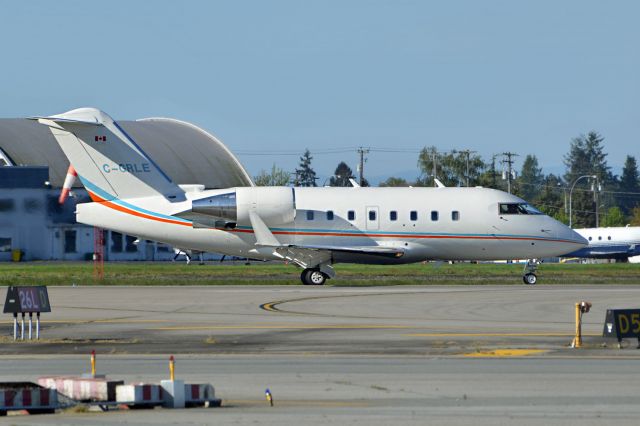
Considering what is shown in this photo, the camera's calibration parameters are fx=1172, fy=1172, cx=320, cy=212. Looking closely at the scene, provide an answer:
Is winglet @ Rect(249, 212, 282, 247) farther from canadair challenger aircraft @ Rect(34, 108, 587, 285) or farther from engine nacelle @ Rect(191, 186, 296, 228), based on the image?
engine nacelle @ Rect(191, 186, 296, 228)

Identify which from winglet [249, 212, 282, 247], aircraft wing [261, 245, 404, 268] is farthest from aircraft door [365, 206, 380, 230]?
winglet [249, 212, 282, 247]

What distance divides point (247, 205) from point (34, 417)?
30.2 metres

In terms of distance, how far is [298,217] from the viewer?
45.5m

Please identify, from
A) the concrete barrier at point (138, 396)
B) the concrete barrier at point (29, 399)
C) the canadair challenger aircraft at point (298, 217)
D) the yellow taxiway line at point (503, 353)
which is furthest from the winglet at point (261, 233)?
the concrete barrier at point (29, 399)

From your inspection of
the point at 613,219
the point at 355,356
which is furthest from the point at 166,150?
the point at 613,219

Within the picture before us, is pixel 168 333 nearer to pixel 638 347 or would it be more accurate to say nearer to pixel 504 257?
pixel 638 347

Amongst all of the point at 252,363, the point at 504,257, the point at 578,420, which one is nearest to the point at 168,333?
the point at 252,363

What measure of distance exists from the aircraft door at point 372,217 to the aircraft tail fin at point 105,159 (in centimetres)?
725

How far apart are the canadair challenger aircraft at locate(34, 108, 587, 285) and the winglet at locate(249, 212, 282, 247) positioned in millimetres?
38

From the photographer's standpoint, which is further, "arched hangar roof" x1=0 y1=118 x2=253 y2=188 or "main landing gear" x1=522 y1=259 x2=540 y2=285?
"arched hangar roof" x1=0 y1=118 x2=253 y2=188

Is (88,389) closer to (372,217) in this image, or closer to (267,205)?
(267,205)

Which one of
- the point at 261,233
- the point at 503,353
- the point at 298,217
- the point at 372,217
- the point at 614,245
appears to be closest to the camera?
the point at 503,353

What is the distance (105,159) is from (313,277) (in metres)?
9.19

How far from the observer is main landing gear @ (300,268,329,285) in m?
45.7
